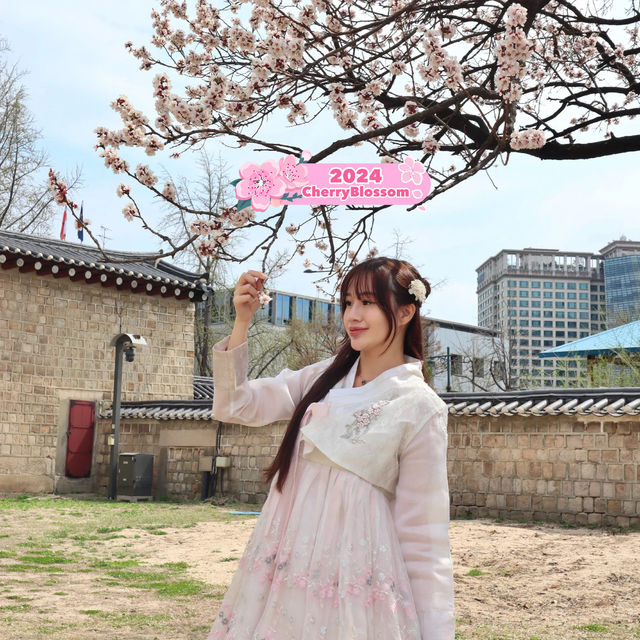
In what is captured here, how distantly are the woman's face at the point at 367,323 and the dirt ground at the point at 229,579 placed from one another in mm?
3422

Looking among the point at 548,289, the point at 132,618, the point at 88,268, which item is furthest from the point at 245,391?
the point at 548,289

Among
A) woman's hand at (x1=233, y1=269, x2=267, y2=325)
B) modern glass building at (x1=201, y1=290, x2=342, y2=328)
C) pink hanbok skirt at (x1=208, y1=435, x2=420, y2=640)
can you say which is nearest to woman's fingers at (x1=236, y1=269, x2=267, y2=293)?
woman's hand at (x1=233, y1=269, x2=267, y2=325)

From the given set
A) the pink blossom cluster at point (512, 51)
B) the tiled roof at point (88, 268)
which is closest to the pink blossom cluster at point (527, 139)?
the pink blossom cluster at point (512, 51)

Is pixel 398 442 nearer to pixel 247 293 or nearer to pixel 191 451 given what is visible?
pixel 247 293

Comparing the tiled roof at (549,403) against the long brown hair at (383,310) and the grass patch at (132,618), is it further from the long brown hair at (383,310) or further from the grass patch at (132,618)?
the long brown hair at (383,310)

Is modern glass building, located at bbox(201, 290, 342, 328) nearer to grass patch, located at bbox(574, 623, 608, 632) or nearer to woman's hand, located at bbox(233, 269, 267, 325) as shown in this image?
grass patch, located at bbox(574, 623, 608, 632)

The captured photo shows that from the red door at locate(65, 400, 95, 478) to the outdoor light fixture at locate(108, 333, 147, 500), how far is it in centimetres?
81

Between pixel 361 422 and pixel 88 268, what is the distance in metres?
13.4

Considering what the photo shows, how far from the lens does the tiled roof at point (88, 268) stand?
1402 cm

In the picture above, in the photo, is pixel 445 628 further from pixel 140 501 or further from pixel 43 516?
pixel 140 501

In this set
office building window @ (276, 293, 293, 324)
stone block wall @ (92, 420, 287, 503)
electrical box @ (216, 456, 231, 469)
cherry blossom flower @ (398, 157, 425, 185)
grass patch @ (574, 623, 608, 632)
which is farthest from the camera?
office building window @ (276, 293, 293, 324)

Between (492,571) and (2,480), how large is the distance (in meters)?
10.2

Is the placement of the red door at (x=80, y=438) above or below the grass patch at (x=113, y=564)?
above

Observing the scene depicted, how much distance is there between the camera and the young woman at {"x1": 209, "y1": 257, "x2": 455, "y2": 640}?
2000mm
